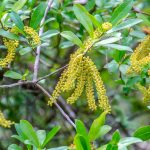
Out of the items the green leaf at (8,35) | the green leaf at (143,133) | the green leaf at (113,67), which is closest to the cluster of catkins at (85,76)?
the green leaf at (143,133)

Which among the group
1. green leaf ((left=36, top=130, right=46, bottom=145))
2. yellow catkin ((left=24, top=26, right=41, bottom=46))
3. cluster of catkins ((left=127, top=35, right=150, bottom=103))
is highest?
yellow catkin ((left=24, top=26, right=41, bottom=46))

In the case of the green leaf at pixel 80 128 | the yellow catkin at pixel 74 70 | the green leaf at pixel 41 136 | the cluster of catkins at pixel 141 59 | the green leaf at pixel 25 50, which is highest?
the yellow catkin at pixel 74 70

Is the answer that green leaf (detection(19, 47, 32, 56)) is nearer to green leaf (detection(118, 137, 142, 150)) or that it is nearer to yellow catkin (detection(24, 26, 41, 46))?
yellow catkin (detection(24, 26, 41, 46))

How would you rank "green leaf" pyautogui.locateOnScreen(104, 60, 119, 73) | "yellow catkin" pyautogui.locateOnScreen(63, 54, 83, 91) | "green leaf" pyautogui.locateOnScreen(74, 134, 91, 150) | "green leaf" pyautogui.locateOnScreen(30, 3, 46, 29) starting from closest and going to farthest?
1. "green leaf" pyautogui.locateOnScreen(74, 134, 91, 150)
2. "yellow catkin" pyautogui.locateOnScreen(63, 54, 83, 91)
3. "green leaf" pyautogui.locateOnScreen(30, 3, 46, 29)
4. "green leaf" pyautogui.locateOnScreen(104, 60, 119, 73)

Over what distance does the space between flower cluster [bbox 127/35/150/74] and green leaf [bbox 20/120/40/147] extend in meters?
0.40

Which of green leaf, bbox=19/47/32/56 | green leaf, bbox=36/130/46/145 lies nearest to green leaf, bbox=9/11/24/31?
green leaf, bbox=19/47/32/56

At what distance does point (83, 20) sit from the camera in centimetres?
142

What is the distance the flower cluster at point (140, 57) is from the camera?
1476 mm

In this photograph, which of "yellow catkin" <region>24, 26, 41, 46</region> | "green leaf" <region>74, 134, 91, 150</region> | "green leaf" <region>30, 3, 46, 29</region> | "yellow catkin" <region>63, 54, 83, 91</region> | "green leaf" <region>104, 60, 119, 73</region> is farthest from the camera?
"green leaf" <region>104, 60, 119, 73</region>

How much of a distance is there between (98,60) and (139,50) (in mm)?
1474

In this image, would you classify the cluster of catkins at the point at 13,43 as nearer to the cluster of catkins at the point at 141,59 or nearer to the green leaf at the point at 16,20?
the green leaf at the point at 16,20

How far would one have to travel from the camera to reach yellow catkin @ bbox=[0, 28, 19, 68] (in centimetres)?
145

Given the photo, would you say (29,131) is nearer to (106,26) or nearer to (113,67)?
(106,26)

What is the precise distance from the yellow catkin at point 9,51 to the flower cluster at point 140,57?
0.39m
